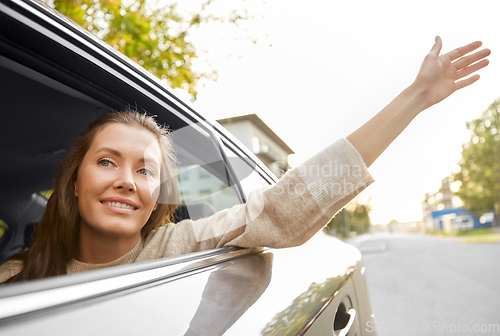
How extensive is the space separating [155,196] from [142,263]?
529 millimetres

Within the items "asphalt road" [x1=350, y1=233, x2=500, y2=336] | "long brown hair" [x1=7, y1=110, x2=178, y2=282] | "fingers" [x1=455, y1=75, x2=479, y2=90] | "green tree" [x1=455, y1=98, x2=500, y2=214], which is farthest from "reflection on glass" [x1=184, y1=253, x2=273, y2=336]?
"green tree" [x1=455, y1=98, x2=500, y2=214]

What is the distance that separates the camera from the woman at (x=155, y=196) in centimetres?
127

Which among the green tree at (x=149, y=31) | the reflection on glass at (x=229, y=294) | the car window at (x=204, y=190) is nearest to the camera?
the reflection on glass at (x=229, y=294)

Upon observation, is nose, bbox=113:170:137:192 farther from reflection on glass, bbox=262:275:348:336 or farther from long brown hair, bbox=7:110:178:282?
reflection on glass, bbox=262:275:348:336

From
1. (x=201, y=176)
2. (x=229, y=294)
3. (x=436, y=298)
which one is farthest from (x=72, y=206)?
(x=436, y=298)

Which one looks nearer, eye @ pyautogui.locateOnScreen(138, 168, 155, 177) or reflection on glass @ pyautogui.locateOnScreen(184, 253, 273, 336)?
reflection on glass @ pyautogui.locateOnScreen(184, 253, 273, 336)

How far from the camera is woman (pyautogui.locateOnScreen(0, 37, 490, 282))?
1.27 meters

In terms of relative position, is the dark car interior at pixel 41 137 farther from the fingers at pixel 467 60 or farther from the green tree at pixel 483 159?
the green tree at pixel 483 159

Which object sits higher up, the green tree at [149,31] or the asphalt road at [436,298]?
the green tree at [149,31]

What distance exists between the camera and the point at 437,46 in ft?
5.15

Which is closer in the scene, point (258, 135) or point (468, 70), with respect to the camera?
point (468, 70)

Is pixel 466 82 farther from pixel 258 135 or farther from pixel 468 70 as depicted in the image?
pixel 258 135

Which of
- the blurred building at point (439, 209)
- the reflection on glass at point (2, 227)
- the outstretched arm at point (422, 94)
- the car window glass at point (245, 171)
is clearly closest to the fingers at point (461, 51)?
the outstretched arm at point (422, 94)

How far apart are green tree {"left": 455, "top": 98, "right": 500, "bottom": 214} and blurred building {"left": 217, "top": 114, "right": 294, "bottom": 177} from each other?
3540cm
